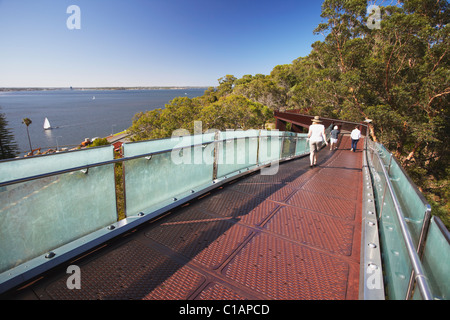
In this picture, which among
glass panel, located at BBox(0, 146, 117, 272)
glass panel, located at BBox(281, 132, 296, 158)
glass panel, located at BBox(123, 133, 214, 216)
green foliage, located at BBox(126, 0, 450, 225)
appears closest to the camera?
glass panel, located at BBox(0, 146, 117, 272)

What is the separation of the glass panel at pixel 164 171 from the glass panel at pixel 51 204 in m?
0.31

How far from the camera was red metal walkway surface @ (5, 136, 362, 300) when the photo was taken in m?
2.33

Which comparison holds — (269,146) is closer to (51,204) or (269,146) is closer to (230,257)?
(230,257)

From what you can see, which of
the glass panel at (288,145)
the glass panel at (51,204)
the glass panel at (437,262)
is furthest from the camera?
the glass panel at (288,145)

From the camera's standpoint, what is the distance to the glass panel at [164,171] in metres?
3.57

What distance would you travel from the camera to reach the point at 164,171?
159 inches

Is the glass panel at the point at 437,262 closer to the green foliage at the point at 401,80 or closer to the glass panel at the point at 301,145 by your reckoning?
the glass panel at the point at 301,145

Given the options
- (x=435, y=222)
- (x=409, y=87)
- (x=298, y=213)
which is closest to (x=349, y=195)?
(x=298, y=213)

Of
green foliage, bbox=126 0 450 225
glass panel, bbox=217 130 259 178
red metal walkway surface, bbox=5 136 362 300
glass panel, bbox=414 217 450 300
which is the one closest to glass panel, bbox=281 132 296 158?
glass panel, bbox=217 130 259 178

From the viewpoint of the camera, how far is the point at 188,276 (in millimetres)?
2531

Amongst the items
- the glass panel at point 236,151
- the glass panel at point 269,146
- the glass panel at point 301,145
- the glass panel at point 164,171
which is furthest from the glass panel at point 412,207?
the glass panel at point 301,145

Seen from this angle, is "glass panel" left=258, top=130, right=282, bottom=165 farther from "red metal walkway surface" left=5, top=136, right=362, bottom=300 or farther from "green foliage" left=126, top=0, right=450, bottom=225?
"green foliage" left=126, top=0, right=450, bottom=225

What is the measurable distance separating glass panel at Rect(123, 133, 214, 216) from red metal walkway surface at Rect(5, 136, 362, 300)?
0.36 meters

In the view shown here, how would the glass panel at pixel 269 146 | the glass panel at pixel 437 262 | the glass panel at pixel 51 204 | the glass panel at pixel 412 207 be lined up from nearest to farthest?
the glass panel at pixel 437 262 < the glass panel at pixel 412 207 < the glass panel at pixel 51 204 < the glass panel at pixel 269 146
